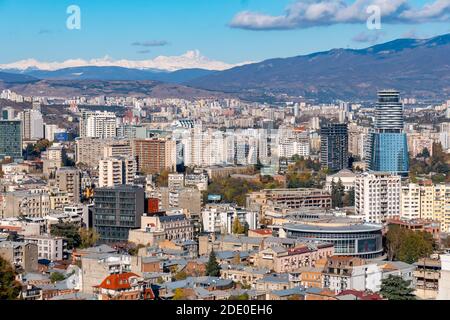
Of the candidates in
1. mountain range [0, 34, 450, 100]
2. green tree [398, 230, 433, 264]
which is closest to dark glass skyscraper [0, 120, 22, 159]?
mountain range [0, 34, 450, 100]

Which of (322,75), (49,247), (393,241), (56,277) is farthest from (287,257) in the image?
(322,75)

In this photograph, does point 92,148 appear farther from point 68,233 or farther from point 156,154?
point 68,233

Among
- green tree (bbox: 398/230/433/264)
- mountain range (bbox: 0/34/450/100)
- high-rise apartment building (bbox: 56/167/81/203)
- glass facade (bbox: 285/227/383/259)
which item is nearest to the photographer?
green tree (bbox: 398/230/433/264)

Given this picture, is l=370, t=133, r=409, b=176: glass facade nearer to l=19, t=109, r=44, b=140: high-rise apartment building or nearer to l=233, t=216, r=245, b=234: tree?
l=233, t=216, r=245, b=234: tree

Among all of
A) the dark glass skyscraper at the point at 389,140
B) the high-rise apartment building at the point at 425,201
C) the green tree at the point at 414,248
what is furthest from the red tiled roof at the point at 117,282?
the dark glass skyscraper at the point at 389,140

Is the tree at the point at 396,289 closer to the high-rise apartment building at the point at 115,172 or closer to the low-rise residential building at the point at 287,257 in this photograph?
the low-rise residential building at the point at 287,257
